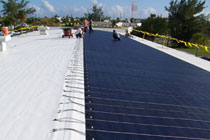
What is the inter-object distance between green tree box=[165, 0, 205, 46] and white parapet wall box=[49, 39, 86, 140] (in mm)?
40721

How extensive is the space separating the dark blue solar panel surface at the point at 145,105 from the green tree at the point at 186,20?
3703cm

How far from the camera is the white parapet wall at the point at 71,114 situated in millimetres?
3598

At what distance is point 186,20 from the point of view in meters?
43.9

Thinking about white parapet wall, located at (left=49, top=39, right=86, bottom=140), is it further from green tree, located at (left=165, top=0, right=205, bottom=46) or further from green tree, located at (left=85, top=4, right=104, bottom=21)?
green tree, located at (left=85, top=4, right=104, bottom=21)

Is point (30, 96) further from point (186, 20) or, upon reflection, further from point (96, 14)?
point (96, 14)

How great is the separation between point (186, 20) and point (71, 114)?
45.3 metres

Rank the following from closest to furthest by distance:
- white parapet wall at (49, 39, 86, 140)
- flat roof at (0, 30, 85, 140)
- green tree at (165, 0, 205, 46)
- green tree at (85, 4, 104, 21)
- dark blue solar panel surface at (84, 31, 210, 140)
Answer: white parapet wall at (49, 39, 86, 140) → flat roof at (0, 30, 85, 140) → dark blue solar panel surface at (84, 31, 210, 140) → green tree at (165, 0, 205, 46) → green tree at (85, 4, 104, 21)

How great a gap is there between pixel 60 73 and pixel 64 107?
115 inches

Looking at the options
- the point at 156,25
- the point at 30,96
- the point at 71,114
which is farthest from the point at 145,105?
the point at 156,25

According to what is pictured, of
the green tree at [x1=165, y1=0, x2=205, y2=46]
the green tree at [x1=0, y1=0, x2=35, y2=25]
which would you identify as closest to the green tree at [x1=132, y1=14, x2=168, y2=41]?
the green tree at [x1=165, y1=0, x2=205, y2=46]

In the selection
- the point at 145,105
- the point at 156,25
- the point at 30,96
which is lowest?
the point at 145,105

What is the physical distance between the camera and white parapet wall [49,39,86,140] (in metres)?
3.60

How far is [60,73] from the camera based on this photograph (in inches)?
290

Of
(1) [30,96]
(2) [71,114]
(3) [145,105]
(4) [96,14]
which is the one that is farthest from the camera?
(4) [96,14]
